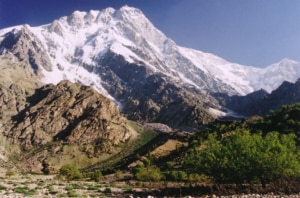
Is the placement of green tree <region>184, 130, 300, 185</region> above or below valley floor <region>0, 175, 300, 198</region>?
above

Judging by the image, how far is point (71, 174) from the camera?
14412 cm

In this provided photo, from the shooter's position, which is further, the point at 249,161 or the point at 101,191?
the point at 101,191

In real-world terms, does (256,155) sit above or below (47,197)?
above

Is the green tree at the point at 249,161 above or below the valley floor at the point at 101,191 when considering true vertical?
above

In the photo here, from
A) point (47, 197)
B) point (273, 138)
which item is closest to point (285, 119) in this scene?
point (273, 138)

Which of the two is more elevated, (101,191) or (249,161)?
(249,161)

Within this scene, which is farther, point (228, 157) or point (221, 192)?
point (228, 157)

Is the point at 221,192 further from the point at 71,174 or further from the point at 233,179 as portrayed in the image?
the point at 71,174

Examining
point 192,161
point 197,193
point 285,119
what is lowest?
point 197,193

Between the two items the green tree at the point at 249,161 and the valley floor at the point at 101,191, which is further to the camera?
the green tree at the point at 249,161

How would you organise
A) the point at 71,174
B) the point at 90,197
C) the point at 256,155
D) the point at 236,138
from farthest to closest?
the point at 71,174 < the point at 236,138 < the point at 256,155 < the point at 90,197

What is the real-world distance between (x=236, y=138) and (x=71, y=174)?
309 ft

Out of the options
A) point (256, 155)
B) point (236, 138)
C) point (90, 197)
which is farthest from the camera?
point (236, 138)

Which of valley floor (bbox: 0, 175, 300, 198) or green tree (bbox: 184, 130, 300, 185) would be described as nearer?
valley floor (bbox: 0, 175, 300, 198)
